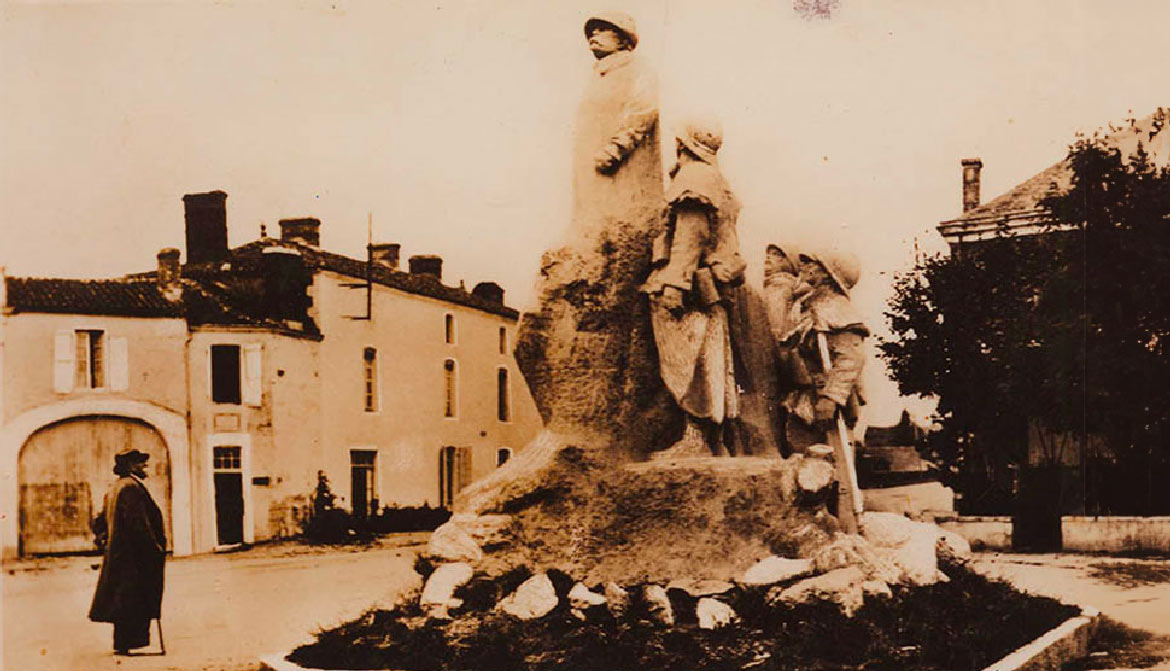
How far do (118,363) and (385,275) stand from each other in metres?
2.45

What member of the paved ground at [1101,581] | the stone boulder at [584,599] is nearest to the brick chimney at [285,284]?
the stone boulder at [584,599]

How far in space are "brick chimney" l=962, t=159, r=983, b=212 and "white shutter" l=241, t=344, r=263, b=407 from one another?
691cm

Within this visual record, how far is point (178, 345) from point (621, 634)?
473cm

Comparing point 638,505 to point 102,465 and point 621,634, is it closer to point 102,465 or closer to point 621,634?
point 621,634

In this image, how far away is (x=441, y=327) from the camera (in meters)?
14.4

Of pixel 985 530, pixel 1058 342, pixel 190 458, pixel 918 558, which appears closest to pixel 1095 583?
pixel 1058 342

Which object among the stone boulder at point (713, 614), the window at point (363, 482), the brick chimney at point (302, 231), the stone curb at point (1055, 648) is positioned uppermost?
the brick chimney at point (302, 231)

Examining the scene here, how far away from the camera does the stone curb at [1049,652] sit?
10.5 metres

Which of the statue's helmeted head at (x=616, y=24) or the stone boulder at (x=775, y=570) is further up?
the statue's helmeted head at (x=616, y=24)

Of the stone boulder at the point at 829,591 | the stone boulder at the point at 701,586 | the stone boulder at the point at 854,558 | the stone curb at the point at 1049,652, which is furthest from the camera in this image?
the stone boulder at the point at 854,558

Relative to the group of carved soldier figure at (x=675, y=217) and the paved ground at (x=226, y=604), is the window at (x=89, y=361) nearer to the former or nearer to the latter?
the paved ground at (x=226, y=604)

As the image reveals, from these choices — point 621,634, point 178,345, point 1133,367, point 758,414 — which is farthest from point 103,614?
point 1133,367

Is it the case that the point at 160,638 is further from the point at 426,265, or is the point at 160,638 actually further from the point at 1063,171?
the point at 1063,171

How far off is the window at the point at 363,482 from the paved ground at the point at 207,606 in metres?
0.48
